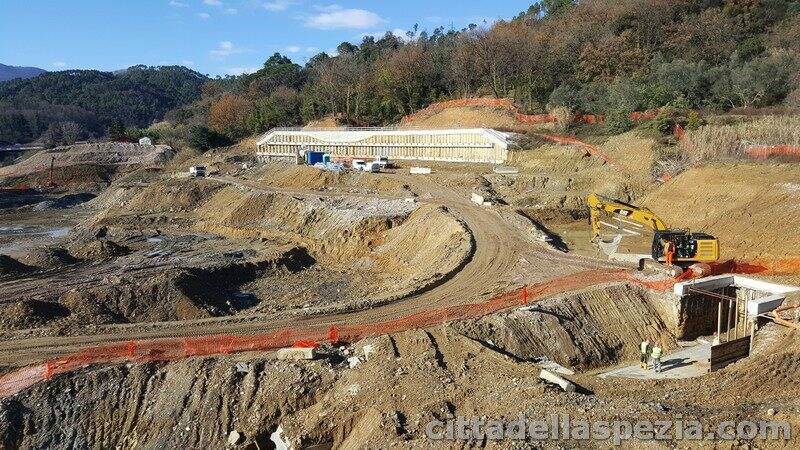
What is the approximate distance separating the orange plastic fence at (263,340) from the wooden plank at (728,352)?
349 centimetres

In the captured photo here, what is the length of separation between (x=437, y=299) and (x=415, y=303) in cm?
92

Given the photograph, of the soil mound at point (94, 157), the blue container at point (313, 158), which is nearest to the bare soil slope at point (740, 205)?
the blue container at point (313, 158)

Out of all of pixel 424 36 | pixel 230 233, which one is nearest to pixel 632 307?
pixel 230 233

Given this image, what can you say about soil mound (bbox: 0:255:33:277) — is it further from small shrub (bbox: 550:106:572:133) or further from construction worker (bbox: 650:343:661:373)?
small shrub (bbox: 550:106:572:133)

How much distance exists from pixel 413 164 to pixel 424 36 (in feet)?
170

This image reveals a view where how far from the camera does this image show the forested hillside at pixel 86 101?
99812 mm

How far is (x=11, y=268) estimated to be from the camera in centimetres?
2805

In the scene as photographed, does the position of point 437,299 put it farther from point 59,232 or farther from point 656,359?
point 59,232

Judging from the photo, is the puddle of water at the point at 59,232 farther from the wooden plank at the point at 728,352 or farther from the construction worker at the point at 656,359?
the wooden plank at the point at 728,352

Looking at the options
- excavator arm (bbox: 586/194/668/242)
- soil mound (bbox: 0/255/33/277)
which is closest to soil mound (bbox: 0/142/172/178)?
soil mound (bbox: 0/255/33/277)

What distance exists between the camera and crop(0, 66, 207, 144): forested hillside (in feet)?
327

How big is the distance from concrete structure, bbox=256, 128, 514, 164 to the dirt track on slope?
13261 mm

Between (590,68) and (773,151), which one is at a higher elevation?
(590,68)

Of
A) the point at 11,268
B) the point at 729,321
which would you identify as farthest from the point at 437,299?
the point at 11,268
